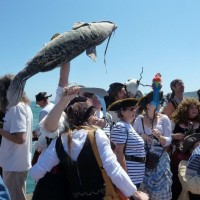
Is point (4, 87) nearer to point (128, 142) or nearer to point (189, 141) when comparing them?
point (128, 142)

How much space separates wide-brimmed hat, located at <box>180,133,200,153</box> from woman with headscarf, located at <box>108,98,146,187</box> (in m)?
1.07

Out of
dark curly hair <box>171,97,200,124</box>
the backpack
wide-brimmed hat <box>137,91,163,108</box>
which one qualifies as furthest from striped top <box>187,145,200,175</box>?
the backpack

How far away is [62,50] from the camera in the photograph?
2.64 metres

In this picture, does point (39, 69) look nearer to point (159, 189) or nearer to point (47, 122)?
point (47, 122)

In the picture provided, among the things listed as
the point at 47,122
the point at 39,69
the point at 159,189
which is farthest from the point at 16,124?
the point at 159,189

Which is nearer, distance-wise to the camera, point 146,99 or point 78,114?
point 78,114

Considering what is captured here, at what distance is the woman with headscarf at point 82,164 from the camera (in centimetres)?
271

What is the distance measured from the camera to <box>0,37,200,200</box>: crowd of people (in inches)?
108

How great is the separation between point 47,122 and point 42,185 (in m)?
0.50

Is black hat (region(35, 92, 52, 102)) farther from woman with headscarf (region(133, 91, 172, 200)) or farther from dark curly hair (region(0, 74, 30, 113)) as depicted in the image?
dark curly hair (region(0, 74, 30, 113))

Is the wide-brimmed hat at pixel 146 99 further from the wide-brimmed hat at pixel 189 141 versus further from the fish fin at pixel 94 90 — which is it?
the fish fin at pixel 94 90

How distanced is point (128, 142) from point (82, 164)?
4.28ft

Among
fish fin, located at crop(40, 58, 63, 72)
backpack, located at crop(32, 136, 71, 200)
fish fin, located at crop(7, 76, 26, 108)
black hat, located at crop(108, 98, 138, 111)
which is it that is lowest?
backpack, located at crop(32, 136, 71, 200)

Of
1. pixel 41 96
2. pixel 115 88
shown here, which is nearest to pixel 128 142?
pixel 115 88
